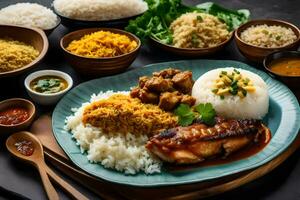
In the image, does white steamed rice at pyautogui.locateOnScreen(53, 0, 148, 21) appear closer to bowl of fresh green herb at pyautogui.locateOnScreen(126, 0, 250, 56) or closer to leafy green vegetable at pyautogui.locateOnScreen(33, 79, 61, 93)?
bowl of fresh green herb at pyautogui.locateOnScreen(126, 0, 250, 56)

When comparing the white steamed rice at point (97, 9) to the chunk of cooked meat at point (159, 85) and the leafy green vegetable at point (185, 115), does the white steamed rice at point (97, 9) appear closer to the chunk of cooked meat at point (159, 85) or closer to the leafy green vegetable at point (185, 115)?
the chunk of cooked meat at point (159, 85)

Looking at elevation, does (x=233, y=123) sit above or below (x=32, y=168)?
above

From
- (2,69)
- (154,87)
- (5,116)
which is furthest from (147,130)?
(2,69)

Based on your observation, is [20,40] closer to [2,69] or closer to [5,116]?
[2,69]

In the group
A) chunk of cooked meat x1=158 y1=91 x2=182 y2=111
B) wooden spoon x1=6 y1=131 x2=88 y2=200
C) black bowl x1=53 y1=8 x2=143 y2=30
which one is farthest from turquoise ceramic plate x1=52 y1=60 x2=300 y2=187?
black bowl x1=53 y1=8 x2=143 y2=30

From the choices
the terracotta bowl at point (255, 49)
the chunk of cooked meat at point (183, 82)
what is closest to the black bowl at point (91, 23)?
the terracotta bowl at point (255, 49)

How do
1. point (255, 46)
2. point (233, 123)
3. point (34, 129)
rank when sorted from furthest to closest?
point (255, 46) < point (34, 129) < point (233, 123)

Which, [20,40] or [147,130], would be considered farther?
[20,40]

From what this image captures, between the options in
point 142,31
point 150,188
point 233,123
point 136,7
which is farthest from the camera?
point 136,7
